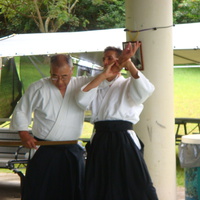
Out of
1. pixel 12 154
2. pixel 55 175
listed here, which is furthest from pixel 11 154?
pixel 55 175

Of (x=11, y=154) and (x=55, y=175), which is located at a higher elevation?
(x=55, y=175)

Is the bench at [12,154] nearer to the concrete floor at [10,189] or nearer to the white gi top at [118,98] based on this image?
the concrete floor at [10,189]

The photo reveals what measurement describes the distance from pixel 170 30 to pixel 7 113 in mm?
6399

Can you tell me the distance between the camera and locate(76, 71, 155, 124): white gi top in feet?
12.5

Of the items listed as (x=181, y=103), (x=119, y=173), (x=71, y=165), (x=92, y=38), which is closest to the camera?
(x=119, y=173)

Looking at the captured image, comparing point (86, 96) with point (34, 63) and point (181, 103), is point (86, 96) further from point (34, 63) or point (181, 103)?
point (181, 103)

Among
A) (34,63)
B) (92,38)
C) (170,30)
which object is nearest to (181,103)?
(34,63)

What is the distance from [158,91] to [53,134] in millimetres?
1352

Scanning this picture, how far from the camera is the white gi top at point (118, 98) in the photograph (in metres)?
3.80

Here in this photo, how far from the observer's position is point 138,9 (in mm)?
4848

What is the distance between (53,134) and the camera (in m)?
4.05

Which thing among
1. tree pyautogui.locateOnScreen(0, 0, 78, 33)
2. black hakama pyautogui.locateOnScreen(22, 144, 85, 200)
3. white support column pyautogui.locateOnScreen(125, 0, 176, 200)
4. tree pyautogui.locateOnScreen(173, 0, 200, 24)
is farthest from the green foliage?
black hakama pyautogui.locateOnScreen(22, 144, 85, 200)

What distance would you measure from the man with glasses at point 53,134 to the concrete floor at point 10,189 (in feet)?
8.10

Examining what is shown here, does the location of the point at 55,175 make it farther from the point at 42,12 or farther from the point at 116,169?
the point at 42,12
